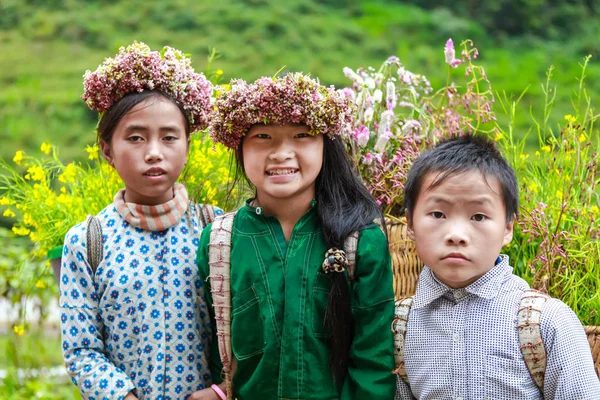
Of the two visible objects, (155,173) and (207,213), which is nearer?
(155,173)

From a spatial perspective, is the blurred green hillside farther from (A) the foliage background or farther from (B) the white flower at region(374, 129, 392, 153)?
(B) the white flower at region(374, 129, 392, 153)

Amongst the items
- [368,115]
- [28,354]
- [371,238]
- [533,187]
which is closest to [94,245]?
[371,238]

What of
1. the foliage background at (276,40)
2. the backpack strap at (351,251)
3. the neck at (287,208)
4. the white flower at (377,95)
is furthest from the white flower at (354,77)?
the foliage background at (276,40)

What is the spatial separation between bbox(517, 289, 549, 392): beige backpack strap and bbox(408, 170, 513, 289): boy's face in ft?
0.60

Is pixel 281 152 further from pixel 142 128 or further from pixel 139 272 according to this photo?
pixel 139 272

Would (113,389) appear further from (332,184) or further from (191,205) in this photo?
(332,184)

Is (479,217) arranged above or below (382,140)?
below

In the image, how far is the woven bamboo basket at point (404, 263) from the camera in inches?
124

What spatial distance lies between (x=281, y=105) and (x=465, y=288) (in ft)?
2.65

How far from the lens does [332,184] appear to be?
2.89 metres

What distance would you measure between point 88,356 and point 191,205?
648 millimetres

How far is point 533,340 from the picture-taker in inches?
99.3

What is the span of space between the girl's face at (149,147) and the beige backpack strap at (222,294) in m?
0.30

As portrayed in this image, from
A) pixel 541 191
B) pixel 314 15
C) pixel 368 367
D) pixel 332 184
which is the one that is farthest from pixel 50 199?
pixel 314 15
